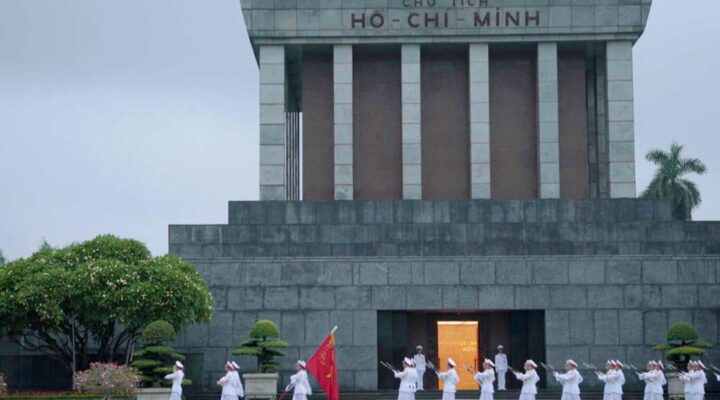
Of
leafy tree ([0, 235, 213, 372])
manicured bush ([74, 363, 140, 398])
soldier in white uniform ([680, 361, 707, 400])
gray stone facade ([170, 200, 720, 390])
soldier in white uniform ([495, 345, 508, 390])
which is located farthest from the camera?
soldier in white uniform ([495, 345, 508, 390])

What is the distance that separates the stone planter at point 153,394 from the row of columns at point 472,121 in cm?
1130

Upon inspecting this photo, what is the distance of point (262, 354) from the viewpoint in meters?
38.2

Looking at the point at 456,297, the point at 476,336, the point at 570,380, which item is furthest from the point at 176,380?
the point at 476,336

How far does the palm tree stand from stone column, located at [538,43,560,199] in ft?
138

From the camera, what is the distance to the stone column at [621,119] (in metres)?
46.1

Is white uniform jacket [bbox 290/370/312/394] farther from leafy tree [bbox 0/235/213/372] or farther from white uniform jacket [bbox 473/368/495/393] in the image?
white uniform jacket [bbox 473/368/495/393]

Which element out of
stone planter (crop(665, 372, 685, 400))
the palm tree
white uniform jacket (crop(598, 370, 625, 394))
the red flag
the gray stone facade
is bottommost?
stone planter (crop(665, 372, 685, 400))

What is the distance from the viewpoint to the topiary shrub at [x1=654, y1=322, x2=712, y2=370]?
3838 centimetres

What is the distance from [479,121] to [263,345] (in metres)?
13.2

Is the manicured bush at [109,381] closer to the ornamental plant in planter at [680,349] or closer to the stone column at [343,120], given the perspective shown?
the stone column at [343,120]

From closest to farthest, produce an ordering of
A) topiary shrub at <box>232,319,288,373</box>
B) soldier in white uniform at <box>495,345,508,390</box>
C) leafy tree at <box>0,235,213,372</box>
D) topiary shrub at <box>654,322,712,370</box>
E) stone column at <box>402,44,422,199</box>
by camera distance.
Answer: leafy tree at <box>0,235,213,372</box>
topiary shrub at <box>232,319,288,373</box>
topiary shrub at <box>654,322,712,370</box>
soldier in white uniform at <box>495,345,508,390</box>
stone column at <box>402,44,422,199</box>

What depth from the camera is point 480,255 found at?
43.0m

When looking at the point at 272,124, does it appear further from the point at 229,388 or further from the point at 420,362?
the point at 229,388

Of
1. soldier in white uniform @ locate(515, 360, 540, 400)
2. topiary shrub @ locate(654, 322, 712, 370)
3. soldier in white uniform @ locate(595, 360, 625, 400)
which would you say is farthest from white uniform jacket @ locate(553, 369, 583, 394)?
topiary shrub @ locate(654, 322, 712, 370)
